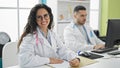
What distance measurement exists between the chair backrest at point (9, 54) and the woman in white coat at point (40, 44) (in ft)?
1.26

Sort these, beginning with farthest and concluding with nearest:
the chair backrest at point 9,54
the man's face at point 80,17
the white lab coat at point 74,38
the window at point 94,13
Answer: the window at point 94,13 < the man's face at point 80,17 < the white lab coat at point 74,38 < the chair backrest at point 9,54

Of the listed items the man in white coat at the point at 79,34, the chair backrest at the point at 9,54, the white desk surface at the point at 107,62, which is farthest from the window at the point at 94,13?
the chair backrest at the point at 9,54

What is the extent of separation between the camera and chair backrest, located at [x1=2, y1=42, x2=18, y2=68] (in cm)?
219

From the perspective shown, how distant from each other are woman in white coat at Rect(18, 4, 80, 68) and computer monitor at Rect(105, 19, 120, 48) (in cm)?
39

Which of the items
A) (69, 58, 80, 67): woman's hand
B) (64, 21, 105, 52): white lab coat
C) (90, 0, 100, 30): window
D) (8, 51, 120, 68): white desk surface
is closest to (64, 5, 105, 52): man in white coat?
(64, 21, 105, 52): white lab coat

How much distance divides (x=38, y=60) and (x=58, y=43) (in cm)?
41

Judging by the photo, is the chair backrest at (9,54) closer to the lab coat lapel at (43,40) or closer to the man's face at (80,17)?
the lab coat lapel at (43,40)

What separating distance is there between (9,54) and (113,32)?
119cm

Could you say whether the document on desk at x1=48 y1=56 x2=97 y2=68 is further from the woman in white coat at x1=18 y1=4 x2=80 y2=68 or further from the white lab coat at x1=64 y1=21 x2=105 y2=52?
the white lab coat at x1=64 y1=21 x2=105 y2=52

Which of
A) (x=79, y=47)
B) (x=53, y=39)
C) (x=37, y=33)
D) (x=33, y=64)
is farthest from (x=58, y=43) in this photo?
(x=79, y=47)

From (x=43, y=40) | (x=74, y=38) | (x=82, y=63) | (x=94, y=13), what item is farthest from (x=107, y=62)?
(x=94, y=13)

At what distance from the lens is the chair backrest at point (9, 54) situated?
2.19 meters

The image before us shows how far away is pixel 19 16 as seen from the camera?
3660mm

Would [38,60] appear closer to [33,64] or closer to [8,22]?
[33,64]
